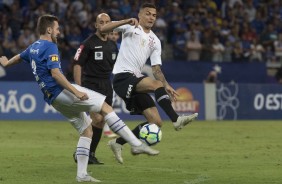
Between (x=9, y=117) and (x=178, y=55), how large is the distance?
6558 millimetres

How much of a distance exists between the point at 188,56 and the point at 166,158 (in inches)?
556

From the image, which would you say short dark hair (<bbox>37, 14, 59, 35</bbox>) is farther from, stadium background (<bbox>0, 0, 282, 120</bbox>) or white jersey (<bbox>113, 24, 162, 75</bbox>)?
stadium background (<bbox>0, 0, 282, 120</bbox>)

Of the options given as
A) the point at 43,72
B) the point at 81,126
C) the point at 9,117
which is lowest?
the point at 9,117

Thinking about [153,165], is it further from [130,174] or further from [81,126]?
[81,126]

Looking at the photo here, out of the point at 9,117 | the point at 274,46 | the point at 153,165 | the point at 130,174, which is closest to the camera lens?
the point at 130,174

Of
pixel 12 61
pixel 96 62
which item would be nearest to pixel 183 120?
pixel 12 61

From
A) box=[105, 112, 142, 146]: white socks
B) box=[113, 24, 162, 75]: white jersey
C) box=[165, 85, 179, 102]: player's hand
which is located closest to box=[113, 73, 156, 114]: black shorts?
box=[113, 24, 162, 75]: white jersey

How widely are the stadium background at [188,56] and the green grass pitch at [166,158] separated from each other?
141 inches

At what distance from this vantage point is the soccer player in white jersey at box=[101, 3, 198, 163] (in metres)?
12.6

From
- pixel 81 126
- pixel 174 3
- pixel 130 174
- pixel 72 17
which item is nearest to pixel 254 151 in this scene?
pixel 130 174

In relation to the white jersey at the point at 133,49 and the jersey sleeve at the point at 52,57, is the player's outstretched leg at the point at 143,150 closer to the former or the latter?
the jersey sleeve at the point at 52,57

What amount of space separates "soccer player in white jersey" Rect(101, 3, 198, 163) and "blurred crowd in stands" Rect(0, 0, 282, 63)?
13.4m

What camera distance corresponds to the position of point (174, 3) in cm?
3166

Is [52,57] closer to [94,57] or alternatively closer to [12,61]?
[12,61]
